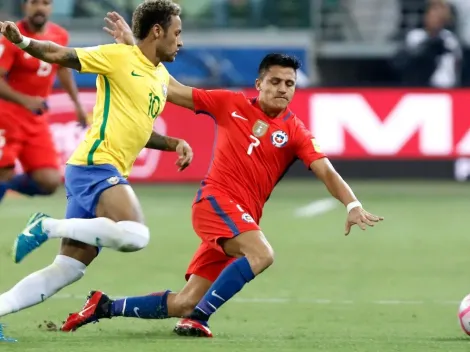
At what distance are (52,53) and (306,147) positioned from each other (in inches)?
61.8

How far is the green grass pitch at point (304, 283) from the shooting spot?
22.1 ft

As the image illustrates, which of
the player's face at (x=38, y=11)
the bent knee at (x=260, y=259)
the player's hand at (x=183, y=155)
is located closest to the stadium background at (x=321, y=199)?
the bent knee at (x=260, y=259)

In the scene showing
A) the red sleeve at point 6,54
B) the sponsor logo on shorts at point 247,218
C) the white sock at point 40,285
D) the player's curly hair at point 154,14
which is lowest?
the white sock at point 40,285

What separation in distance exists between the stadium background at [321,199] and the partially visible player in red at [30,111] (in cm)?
73

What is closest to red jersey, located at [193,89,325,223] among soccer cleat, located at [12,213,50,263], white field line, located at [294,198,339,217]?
soccer cleat, located at [12,213,50,263]

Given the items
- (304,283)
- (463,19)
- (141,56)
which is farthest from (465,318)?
(463,19)

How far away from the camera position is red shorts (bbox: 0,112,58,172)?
10.6m

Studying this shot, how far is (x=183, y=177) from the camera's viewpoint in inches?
688

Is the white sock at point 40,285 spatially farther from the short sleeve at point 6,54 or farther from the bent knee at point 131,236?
the short sleeve at point 6,54

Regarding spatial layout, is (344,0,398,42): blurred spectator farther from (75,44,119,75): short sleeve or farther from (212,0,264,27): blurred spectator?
(75,44,119,75): short sleeve

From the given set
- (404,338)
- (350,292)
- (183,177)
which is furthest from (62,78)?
(183,177)

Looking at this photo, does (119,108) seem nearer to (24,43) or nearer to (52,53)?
(52,53)

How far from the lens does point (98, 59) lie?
6637 mm

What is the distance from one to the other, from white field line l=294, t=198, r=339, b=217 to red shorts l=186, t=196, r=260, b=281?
23.7ft
